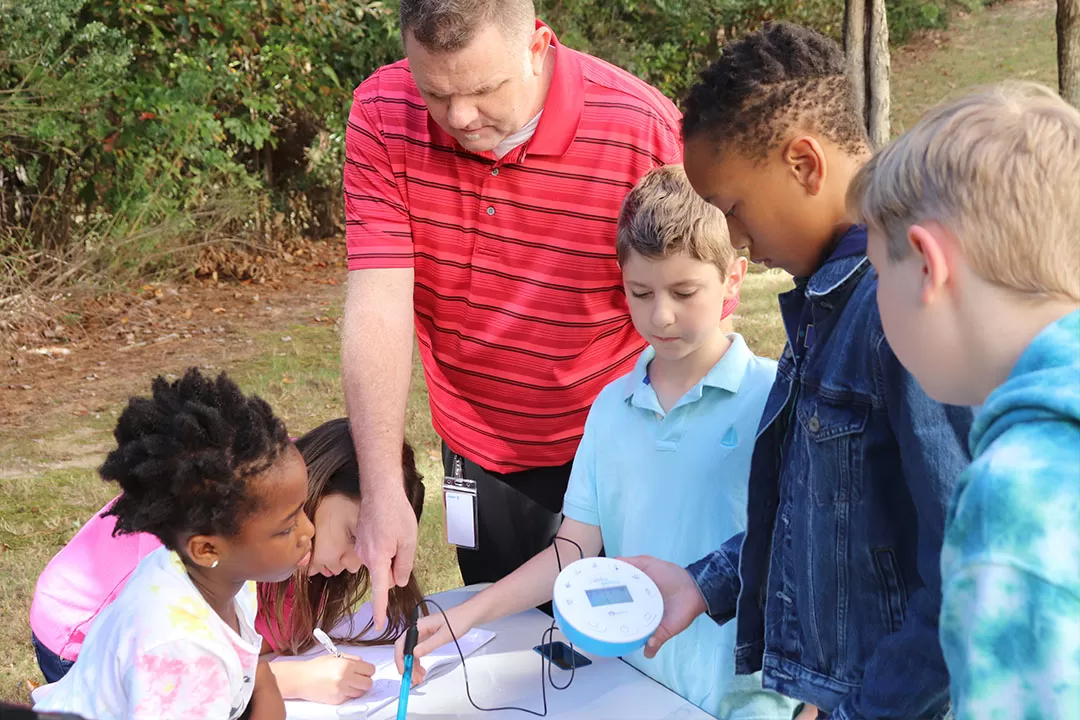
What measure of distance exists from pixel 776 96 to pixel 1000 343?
0.64m

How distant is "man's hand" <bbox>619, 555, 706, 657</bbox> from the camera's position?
5.49ft

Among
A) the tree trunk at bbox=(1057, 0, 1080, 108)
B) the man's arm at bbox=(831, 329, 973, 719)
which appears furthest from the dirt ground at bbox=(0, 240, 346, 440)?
the tree trunk at bbox=(1057, 0, 1080, 108)

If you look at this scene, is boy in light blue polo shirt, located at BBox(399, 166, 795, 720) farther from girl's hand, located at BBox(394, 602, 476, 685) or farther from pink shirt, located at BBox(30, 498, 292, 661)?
pink shirt, located at BBox(30, 498, 292, 661)

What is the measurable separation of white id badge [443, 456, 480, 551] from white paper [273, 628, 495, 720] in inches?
17.6

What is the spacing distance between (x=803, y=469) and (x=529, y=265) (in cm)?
105

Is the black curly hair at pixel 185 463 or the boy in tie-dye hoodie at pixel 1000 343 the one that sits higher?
the boy in tie-dye hoodie at pixel 1000 343

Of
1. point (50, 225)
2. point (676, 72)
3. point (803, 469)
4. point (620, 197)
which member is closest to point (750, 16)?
point (676, 72)

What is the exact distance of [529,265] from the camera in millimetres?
2377

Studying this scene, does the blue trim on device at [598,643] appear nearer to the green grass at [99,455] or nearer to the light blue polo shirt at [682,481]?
the light blue polo shirt at [682,481]

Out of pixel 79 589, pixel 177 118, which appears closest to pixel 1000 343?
pixel 79 589

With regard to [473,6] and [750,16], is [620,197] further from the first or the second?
[750,16]

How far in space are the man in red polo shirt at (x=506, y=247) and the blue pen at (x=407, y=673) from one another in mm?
402

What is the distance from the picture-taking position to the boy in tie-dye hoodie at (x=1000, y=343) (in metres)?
0.84

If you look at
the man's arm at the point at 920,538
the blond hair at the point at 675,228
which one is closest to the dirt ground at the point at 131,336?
the blond hair at the point at 675,228
